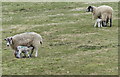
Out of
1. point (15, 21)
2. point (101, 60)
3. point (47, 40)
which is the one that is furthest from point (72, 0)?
point (101, 60)

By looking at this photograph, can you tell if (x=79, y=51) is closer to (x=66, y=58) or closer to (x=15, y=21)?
(x=66, y=58)

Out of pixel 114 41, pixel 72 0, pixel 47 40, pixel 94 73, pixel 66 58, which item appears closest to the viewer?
pixel 94 73

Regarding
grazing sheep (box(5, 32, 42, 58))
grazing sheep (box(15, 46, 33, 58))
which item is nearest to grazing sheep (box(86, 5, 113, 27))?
grazing sheep (box(5, 32, 42, 58))

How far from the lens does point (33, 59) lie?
25.5 meters

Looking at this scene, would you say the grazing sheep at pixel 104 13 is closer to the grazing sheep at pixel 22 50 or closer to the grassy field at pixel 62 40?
the grassy field at pixel 62 40

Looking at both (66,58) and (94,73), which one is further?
(66,58)

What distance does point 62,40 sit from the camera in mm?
32969

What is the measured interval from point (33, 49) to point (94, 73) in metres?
6.42

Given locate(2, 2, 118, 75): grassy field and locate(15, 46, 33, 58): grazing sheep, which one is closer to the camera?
locate(2, 2, 118, 75): grassy field

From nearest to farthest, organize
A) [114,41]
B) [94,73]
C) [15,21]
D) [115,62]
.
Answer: [94,73], [115,62], [114,41], [15,21]

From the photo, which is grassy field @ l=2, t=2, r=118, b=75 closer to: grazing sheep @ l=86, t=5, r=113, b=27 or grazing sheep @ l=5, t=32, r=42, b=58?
grazing sheep @ l=5, t=32, r=42, b=58

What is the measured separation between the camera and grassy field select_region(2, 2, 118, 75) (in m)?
22.9

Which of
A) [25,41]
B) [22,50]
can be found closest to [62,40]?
[25,41]

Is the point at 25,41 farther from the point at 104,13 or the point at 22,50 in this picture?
the point at 104,13
